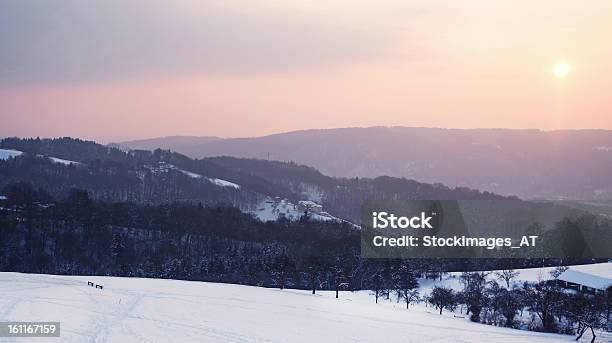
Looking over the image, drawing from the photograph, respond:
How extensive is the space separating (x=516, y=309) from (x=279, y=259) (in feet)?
117

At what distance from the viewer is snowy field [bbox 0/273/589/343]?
106 feet

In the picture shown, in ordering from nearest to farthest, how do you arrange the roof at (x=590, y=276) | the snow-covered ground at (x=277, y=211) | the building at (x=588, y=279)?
the building at (x=588, y=279), the roof at (x=590, y=276), the snow-covered ground at (x=277, y=211)

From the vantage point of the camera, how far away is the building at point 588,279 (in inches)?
2798

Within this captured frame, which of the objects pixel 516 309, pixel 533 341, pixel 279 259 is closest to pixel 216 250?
pixel 279 259

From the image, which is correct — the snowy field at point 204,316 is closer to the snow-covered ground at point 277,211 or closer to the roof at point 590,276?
the roof at point 590,276

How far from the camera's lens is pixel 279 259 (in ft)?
269

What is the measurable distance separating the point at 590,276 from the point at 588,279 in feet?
3.19

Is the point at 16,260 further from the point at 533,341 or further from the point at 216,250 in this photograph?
the point at 533,341

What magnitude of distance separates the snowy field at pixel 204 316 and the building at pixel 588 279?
2768cm

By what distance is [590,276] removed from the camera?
7400cm
